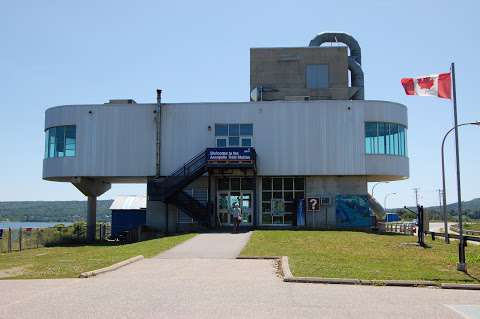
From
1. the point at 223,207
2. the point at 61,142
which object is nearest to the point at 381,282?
the point at 223,207

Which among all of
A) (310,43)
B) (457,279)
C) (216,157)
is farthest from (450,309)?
(310,43)

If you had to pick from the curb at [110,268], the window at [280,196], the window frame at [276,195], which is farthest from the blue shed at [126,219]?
the curb at [110,268]

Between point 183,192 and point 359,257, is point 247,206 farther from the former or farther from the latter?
point 359,257

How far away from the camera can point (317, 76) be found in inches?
1711

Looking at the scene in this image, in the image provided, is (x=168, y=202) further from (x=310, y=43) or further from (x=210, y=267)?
(x=310, y=43)

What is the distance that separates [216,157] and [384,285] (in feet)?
70.3

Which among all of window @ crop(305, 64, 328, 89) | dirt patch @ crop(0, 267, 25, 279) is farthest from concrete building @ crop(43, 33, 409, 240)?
dirt patch @ crop(0, 267, 25, 279)

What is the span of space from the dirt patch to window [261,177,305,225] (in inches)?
825

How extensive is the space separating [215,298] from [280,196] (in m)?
25.9

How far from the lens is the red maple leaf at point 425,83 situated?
18.9 meters

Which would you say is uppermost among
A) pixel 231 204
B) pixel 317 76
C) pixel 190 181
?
pixel 317 76

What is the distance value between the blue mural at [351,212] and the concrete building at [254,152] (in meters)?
0.06

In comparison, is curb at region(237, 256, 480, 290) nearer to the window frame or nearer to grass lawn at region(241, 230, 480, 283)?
grass lawn at region(241, 230, 480, 283)

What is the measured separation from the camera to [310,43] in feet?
163
